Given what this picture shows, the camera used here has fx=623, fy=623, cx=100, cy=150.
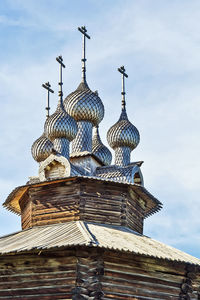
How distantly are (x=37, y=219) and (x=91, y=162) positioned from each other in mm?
2840

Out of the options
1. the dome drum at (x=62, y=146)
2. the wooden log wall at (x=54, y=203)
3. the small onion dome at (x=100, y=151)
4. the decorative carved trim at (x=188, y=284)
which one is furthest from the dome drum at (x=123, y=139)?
the decorative carved trim at (x=188, y=284)

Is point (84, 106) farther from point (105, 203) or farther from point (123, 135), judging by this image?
point (105, 203)

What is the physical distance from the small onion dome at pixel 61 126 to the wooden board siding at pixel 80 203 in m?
2.24

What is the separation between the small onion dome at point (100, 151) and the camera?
22.7 meters

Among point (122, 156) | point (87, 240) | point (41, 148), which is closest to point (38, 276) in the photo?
point (87, 240)

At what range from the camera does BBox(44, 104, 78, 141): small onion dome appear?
20094 mm

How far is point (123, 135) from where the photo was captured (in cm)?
2120

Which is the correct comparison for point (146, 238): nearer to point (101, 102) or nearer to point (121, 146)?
point (121, 146)

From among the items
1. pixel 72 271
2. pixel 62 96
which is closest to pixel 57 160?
pixel 62 96

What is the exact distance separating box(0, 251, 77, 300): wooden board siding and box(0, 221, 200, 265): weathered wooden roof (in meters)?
0.46

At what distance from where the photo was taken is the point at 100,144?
2309 cm

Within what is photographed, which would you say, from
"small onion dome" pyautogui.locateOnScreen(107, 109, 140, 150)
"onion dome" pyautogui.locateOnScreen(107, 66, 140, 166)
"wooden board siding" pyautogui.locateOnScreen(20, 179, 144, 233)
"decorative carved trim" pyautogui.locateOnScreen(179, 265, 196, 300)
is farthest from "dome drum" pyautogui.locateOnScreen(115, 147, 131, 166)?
"decorative carved trim" pyautogui.locateOnScreen(179, 265, 196, 300)

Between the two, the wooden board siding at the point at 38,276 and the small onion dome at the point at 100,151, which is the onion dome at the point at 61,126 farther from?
the wooden board siding at the point at 38,276

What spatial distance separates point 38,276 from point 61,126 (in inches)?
221
